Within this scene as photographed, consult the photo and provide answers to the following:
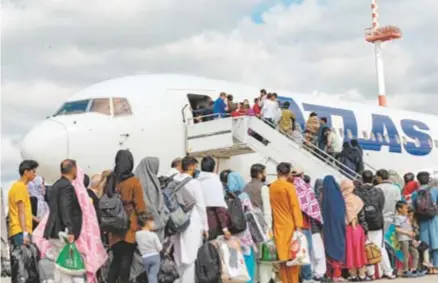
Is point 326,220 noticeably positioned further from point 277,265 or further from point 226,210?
point 226,210

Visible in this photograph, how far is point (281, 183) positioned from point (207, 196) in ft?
4.08

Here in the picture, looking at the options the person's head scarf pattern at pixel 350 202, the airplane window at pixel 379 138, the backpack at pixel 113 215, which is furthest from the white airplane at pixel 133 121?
the backpack at pixel 113 215

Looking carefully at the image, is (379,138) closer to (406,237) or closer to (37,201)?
(406,237)

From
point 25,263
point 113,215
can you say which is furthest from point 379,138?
point 25,263

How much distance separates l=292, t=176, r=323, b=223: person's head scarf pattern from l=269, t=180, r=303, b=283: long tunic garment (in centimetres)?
51

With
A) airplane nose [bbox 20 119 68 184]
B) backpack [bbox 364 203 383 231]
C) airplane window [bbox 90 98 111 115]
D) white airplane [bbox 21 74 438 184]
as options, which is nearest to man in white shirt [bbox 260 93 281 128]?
white airplane [bbox 21 74 438 184]

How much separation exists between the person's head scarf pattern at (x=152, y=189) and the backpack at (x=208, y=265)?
72cm

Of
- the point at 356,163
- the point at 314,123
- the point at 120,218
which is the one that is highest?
the point at 314,123

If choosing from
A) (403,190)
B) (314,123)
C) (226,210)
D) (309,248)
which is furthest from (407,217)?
(314,123)

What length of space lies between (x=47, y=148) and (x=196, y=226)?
6293 millimetres

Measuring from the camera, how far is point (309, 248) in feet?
36.4

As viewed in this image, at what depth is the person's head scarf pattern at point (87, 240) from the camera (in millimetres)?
8672

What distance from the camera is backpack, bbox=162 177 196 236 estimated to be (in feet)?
30.6

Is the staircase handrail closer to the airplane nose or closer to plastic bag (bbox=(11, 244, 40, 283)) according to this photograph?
the airplane nose
